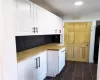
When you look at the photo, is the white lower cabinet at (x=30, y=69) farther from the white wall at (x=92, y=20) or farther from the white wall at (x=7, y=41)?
the white wall at (x=92, y=20)

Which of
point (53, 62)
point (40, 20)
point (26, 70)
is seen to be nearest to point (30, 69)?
point (26, 70)

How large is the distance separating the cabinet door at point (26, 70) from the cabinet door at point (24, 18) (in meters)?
0.58

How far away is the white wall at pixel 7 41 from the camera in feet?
3.47

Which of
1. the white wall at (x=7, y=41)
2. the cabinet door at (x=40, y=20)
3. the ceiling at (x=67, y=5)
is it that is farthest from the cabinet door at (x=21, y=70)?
the ceiling at (x=67, y=5)

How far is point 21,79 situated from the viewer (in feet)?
6.71

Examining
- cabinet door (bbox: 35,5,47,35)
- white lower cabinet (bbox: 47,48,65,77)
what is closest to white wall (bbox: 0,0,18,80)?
cabinet door (bbox: 35,5,47,35)

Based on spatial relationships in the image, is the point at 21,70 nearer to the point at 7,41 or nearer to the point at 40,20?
the point at 7,41

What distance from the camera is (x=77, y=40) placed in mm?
5383

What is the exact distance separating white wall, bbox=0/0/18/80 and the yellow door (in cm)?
445

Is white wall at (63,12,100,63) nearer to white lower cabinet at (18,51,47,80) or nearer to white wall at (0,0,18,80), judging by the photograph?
white lower cabinet at (18,51,47,80)

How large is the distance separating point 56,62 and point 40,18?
142 cm

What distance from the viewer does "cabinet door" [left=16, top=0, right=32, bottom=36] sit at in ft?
6.74

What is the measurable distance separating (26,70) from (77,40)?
3676mm

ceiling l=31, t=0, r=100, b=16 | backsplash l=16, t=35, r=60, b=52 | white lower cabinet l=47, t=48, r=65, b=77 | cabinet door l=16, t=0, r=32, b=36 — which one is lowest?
white lower cabinet l=47, t=48, r=65, b=77
